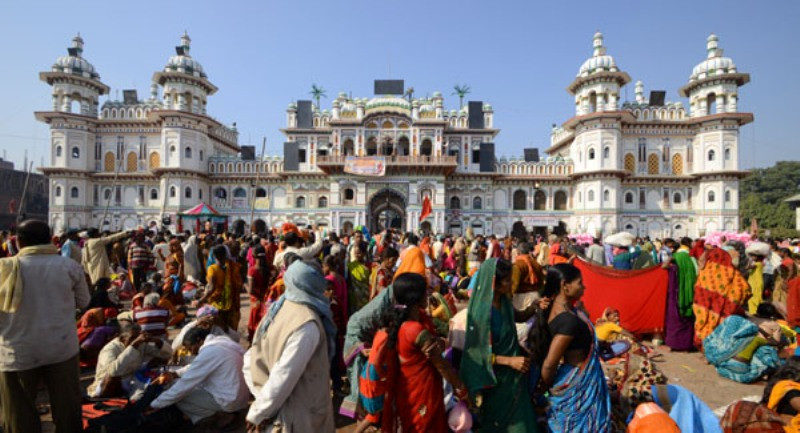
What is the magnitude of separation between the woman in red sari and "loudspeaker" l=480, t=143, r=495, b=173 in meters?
31.0

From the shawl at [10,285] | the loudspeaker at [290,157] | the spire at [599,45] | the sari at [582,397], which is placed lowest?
the sari at [582,397]

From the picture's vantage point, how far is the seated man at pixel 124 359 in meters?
4.26

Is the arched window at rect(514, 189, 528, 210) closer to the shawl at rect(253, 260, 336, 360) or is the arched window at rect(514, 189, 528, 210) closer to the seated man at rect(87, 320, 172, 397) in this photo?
the seated man at rect(87, 320, 172, 397)

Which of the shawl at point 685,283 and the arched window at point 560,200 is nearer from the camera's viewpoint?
the shawl at point 685,283

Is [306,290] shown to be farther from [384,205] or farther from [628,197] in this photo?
[628,197]

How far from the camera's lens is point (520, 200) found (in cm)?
3391

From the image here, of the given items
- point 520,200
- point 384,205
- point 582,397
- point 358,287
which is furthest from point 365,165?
point 582,397

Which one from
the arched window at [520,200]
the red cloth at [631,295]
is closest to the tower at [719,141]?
the arched window at [520,200]

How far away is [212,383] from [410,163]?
88.5 feet

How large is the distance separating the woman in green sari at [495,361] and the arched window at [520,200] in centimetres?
3207

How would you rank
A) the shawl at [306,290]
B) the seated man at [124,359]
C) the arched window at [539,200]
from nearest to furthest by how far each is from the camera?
1. the shawl at [306,290]
2. the seated man at [124,359]
3. the arched window at [539,200]

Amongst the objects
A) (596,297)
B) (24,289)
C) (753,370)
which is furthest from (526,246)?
(24,289)

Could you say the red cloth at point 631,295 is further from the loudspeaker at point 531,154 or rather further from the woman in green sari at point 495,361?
the loudspeaker at point 531,154

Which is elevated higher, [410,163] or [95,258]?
[410,163]
